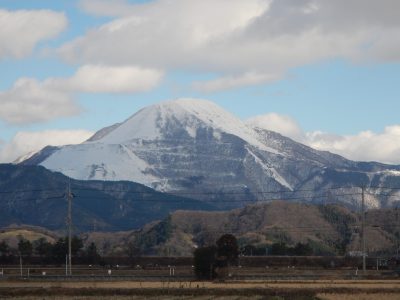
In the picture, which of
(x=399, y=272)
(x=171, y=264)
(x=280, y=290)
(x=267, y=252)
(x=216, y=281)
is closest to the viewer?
(x=280, y=290)

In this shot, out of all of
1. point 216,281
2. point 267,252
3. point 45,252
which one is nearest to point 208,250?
point 216,281

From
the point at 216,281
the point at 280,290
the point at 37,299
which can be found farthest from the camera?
the point at 216,281

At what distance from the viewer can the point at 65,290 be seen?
265 feet

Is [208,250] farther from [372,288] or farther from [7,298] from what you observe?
[7,298]

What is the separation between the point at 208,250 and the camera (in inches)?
4156

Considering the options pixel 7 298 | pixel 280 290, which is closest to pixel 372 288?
pixel 280 290

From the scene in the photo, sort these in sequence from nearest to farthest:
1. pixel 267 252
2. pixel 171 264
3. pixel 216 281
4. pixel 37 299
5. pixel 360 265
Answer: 1. pixel 37 299
2. pixel 216 281
3. pixel 360 265
4. pixel 171 264
5. pixel 267 252

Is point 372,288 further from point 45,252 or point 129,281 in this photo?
point 45,252

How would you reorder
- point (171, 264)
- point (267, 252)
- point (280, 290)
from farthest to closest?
point (267, 252), point (171, 264), point (280, 290)

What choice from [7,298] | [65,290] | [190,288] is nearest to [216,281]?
[190,288]

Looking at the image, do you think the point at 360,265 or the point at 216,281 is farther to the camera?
the point at 360,265

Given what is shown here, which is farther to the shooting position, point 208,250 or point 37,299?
point 208,250

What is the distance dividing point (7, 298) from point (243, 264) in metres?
81.2

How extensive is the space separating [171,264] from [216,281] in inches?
2370
